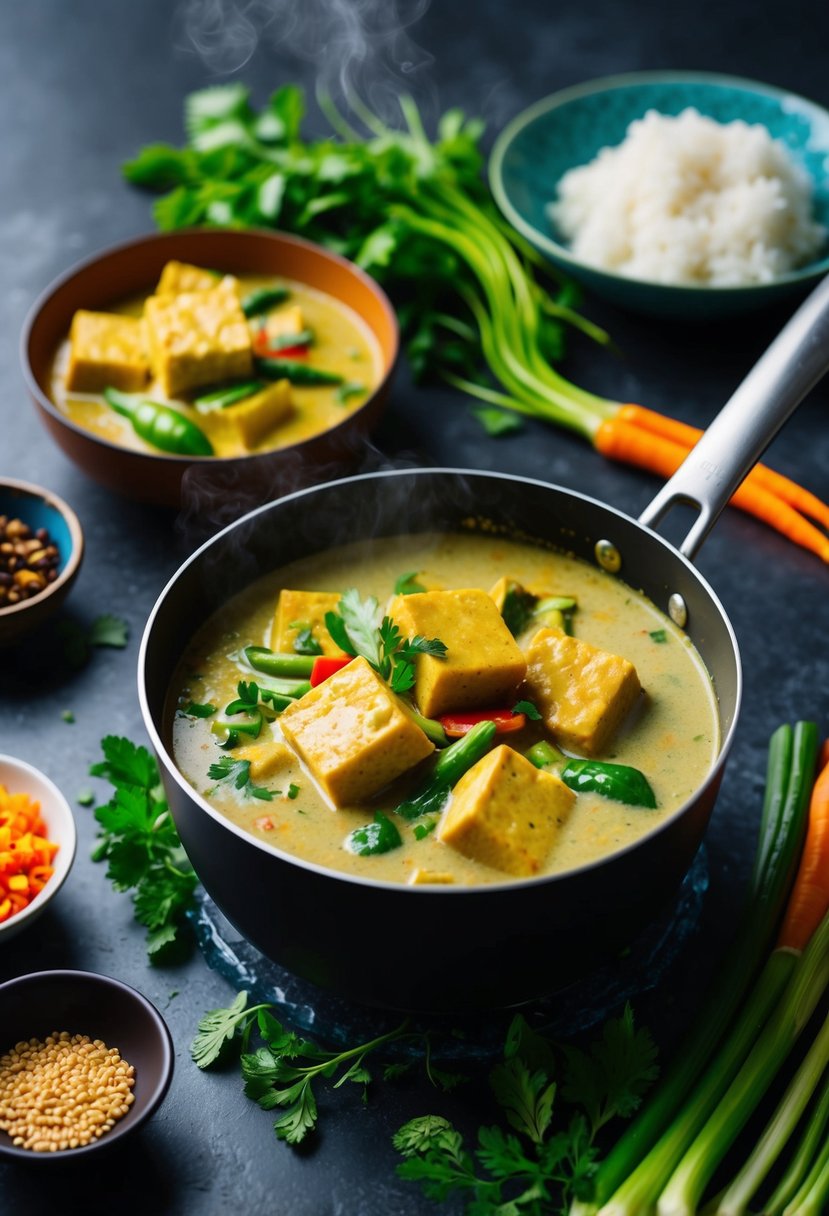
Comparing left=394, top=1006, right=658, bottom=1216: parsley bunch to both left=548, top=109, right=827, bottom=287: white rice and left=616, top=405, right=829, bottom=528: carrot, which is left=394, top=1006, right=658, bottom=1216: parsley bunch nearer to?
left=616, top=405, right=829, bottom=528: carrot

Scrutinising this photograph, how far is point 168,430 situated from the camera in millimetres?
3605

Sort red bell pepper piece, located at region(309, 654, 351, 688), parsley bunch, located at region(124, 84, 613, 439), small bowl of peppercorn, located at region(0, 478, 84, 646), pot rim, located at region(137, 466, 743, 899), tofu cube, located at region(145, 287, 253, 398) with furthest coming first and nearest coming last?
1. parsley bunch, located at region(124, 84, 613, 439)
2. tofu cube, located at region(145, 287, 253, 398)
3. small bowl of peppercorn, located at region(0, 478, 84, 646)
4. red bell pepper piece, located at region(309, 654, 351, 688)
5. pot rim, located at region(137, 466, 743, 899)

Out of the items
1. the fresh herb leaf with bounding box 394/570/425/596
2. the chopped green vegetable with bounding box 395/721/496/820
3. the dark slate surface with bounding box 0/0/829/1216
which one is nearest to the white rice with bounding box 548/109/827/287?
the dark slate surface with bounding box 0/0/829/1216

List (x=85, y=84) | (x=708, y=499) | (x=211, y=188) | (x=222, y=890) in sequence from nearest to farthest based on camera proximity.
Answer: (x=222, y=890) < (x=708, y=499) < (x=211, y=188) < (x=85, y=84)

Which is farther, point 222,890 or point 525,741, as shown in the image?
point 525,741

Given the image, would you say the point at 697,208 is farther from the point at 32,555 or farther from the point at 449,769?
the point at 449,769

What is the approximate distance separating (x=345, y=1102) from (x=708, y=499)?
4.73 feet

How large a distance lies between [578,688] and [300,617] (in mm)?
632

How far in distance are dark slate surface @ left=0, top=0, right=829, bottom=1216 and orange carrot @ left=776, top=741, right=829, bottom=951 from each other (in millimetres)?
177

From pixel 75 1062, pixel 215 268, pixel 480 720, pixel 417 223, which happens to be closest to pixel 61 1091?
pixel 75 1062

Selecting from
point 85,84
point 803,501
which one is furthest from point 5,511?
point 85,84

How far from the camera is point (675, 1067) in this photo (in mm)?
2332

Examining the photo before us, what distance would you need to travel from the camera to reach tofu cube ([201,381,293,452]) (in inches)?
143

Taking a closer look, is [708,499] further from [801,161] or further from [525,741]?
[801,161]
